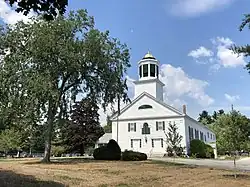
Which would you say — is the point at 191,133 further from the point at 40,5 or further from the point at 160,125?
the point at 40,5

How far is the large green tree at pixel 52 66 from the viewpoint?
2297 cm

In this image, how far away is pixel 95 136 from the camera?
52.6 meters

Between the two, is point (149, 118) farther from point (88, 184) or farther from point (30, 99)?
point (88, 184)

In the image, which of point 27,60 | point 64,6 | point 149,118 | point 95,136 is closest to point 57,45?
point 27,60

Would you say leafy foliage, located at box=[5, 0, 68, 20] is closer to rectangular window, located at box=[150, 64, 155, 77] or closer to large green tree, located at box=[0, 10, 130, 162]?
large green tree, located at box=[0, 10, 130, 162]

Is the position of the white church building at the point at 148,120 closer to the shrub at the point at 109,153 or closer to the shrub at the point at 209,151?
the shrub at the point at 209,151

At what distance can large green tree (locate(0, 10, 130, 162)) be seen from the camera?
22969 mm

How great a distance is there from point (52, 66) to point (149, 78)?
29.7 meters

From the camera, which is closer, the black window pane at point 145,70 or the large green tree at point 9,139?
the large green tree at point 9,139

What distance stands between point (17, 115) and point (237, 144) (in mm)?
15691

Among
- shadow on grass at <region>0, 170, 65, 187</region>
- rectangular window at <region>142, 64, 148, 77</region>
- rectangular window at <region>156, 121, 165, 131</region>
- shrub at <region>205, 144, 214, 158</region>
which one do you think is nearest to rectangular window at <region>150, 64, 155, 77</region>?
rectangular window at <region>142, 64, 148, 77</region>

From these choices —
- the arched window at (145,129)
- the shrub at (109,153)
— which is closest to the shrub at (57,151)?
the arched window at (145,129)

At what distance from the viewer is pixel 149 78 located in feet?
170

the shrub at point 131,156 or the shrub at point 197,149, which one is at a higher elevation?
the shrub at point 197,149
